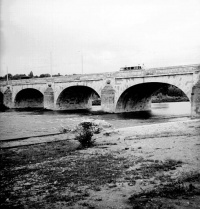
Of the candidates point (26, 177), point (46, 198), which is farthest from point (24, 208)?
point (26, 177)

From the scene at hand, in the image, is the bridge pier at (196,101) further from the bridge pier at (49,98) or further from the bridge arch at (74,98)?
the bridge pier at (49,98)

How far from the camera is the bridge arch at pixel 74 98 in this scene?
4434 cm

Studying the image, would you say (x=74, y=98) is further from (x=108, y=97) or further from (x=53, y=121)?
(x=53, y=121)

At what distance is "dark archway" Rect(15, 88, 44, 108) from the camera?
52156 millimetres

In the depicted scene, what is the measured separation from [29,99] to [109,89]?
25.7 meters

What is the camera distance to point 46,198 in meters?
5.94

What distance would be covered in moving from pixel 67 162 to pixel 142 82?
78.8ft

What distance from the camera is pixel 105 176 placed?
7.39 metres

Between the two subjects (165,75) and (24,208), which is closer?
(24,208)

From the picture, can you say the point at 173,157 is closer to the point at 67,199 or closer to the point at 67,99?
Result: the point at 67,199

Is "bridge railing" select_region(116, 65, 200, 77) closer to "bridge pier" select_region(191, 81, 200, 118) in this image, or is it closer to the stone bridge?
the stone bridge

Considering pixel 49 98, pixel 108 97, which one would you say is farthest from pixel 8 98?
pixel 108 97

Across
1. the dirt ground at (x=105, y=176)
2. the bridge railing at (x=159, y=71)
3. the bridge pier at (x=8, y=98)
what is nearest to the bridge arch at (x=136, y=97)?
the bridge railing at (x=159, y=71)

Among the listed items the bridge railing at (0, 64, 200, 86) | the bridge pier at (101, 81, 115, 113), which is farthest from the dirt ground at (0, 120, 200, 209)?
the bridge pier at (101, 81, 115, 113)
